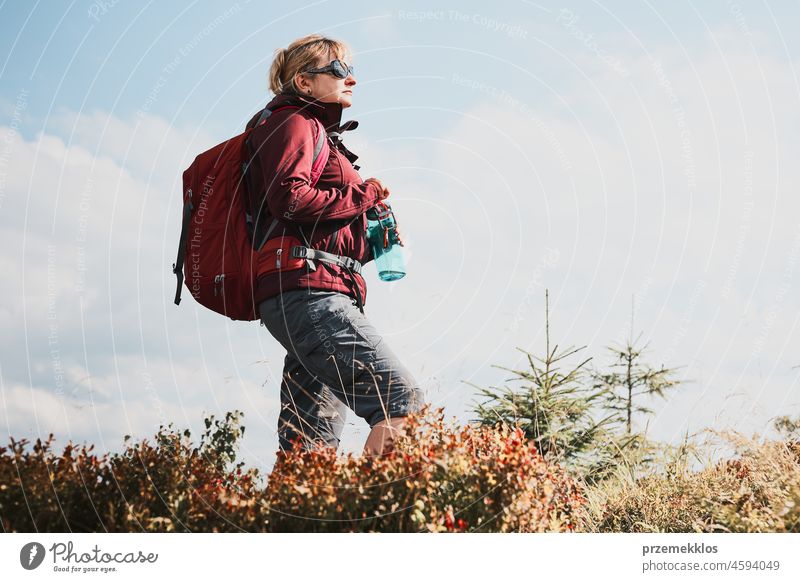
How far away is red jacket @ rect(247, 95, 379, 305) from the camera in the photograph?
4.02 m

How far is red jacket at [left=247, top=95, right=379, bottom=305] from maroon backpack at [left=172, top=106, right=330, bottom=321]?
0.24 feet

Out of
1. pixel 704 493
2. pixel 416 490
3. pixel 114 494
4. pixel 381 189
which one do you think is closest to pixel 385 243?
pixel 381 189

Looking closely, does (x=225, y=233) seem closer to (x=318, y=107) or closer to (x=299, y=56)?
(x=318, y=107)

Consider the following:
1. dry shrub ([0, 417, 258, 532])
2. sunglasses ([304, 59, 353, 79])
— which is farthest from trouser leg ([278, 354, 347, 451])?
sunglasses ([304, 59, 353, 79])

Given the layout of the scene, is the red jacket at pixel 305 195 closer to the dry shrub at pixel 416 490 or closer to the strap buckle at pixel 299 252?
the strap buckle at pixel 299 252

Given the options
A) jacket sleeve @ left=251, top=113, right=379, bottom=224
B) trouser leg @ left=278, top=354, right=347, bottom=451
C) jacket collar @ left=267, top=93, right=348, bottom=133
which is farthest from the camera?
trouser leg @ left=278, top=354, right=347, bottom=451

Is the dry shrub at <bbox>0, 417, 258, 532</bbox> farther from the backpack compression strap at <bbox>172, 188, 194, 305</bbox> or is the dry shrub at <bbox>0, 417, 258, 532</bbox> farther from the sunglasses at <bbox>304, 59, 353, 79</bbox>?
the sunglasses at <bbox>304, 59, 353, 79</bbox>

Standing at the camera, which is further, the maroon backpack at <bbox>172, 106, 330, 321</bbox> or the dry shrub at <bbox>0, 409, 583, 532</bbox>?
Answer: the maroon backpack at <bbox>172, 106, 330, 321</bbox>

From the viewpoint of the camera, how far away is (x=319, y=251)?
4.12 metres

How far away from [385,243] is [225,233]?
3.08ft

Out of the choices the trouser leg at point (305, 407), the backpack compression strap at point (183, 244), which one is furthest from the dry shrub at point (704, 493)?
the backpack compression strap at point (183, 244)
